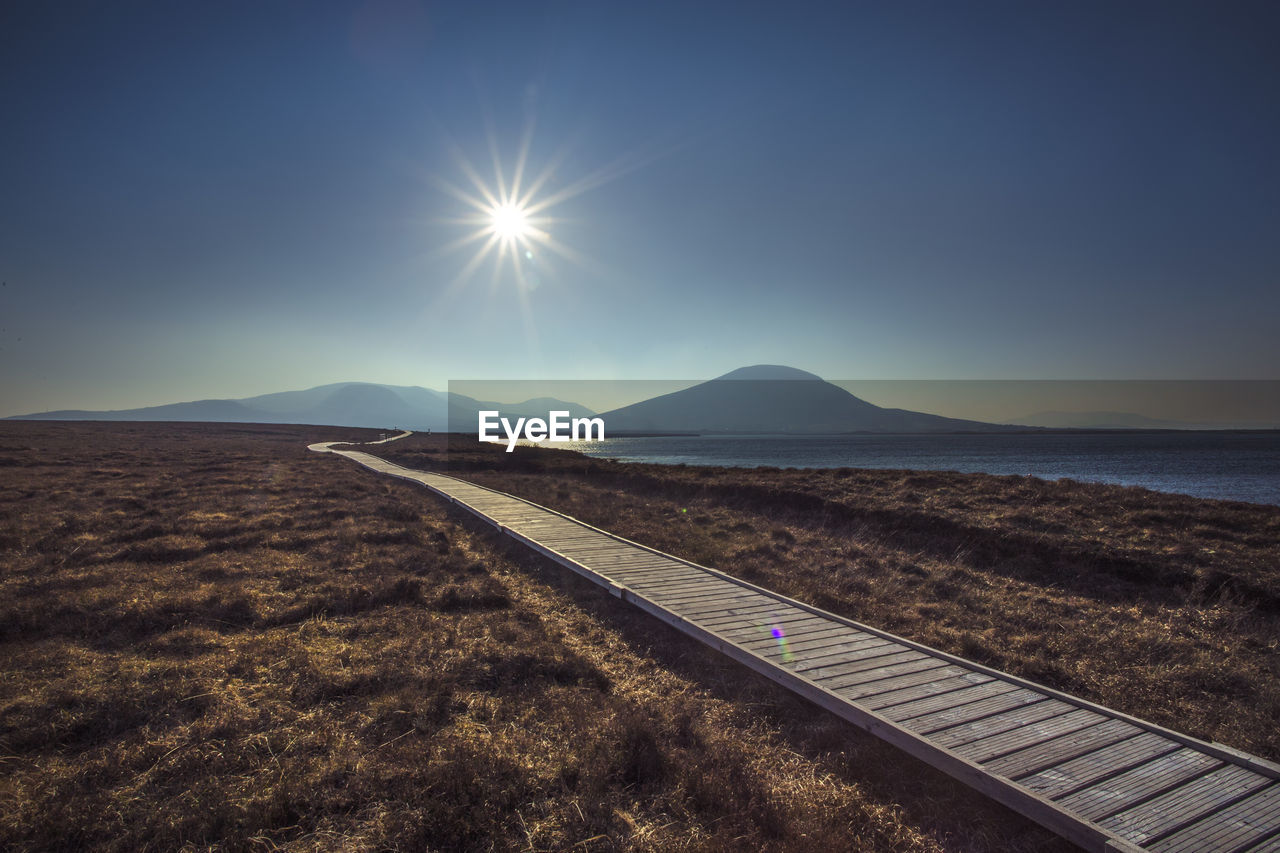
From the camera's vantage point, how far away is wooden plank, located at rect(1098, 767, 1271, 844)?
3691 mm

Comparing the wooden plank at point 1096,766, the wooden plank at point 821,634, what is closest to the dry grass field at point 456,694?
the wooden plank at point 1096,766

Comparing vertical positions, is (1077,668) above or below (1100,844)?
below

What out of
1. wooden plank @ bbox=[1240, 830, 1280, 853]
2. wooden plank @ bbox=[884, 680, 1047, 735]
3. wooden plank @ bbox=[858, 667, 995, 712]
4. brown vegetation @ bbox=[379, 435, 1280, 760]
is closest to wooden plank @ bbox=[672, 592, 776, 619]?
brown vegetation @ bbox=[379, 435, 1280, 760]

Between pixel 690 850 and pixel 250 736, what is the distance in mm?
4114

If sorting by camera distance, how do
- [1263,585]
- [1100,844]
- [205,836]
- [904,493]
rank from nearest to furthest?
1. [1100,844]
2. [205,836]
3. [1263,585]
4. [904,493]

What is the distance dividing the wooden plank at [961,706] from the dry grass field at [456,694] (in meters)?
0.44

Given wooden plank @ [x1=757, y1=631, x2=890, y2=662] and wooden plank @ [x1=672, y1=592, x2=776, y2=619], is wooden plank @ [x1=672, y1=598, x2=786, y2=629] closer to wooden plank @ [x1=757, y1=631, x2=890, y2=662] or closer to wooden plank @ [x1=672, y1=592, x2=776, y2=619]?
wooden plank @ [x1=672, y1=592, x2=776, y2=619]

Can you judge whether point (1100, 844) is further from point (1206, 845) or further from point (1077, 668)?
point (1077, 668)

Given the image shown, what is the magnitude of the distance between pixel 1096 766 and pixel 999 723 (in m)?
0.74

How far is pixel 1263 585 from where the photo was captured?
9719 millimetres

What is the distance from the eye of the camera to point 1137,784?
4156 mm

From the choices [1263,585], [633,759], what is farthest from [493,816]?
[1263,585]


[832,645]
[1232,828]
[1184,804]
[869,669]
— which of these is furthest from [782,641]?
[1232,828]

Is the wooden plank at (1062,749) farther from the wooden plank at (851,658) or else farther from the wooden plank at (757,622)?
the wooden plank at (757,622)
